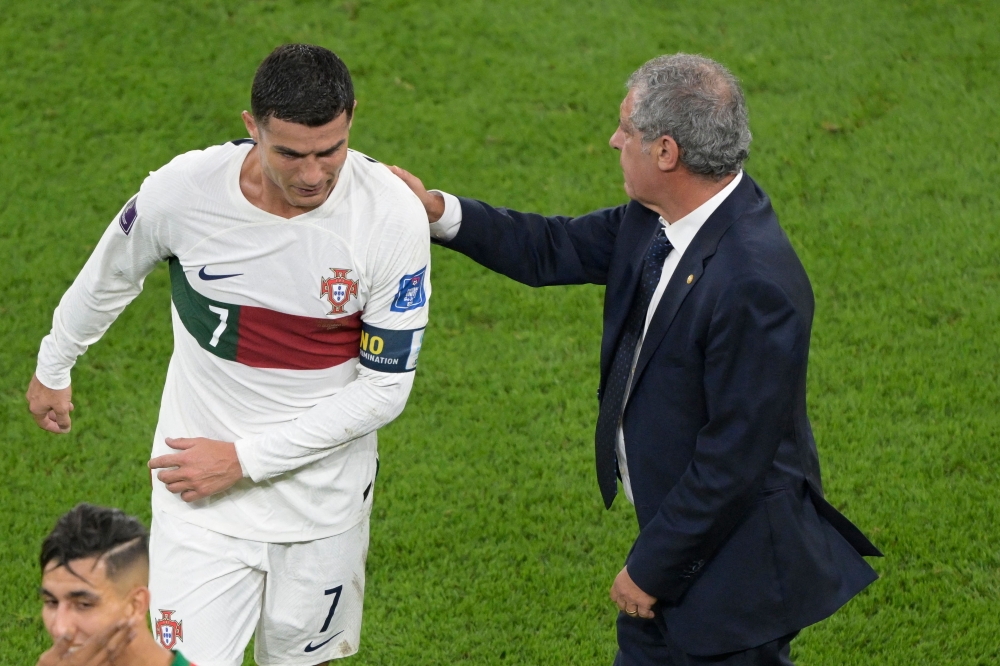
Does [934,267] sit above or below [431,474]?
above

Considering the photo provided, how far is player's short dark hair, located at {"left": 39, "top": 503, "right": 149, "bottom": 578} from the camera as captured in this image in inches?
94.4

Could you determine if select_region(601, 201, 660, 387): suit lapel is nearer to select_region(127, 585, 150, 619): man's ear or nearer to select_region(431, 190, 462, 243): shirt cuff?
select_region(431, 190, 462, 243): shirt cuff

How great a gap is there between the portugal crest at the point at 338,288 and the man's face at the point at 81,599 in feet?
3.44

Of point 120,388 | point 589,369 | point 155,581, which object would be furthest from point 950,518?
point 120,388

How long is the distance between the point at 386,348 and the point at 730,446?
94 cm

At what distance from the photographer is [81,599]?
93.7 inches

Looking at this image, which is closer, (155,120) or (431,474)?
(431,474)

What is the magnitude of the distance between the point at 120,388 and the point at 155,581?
8.11 ft

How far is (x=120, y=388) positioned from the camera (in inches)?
226

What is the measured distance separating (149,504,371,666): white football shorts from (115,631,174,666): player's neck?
3.07ft

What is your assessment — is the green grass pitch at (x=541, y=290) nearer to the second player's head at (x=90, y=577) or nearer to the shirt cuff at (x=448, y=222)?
the shirt cuff at (x=448, y=222)

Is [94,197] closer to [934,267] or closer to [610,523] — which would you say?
[610,523]

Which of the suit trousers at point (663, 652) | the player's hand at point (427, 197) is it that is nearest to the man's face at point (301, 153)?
the player's hand at point (427, 197)

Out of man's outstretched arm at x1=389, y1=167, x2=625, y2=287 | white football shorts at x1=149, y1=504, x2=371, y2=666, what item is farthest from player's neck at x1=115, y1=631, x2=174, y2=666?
man's outstretched arm at x1=389, y1=167, x2=625, y2=287
